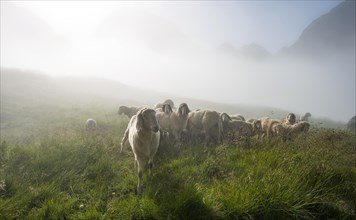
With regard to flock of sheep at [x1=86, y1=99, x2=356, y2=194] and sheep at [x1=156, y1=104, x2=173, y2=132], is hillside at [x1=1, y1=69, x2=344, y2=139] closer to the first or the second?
flock of sheep at [x1=86, y1=99, x2=356, y2=194]

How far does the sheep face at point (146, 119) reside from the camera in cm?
970

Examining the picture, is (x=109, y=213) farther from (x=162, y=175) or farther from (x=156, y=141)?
(x=156, y=141)

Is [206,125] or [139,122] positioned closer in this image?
[139,122]

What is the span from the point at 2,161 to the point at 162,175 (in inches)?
204

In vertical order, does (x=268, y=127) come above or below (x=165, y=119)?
above

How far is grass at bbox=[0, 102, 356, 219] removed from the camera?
7.27 metres

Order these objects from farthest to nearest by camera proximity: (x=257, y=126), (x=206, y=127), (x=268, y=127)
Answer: (x=257, y=126)
(x=268, y=127)
(x=206, y=127)

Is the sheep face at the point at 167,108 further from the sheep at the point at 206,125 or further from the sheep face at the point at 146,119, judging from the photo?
the sheep face at the point at 146,119

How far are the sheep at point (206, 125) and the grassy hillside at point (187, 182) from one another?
2414 mm

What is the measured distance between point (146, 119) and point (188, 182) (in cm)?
225

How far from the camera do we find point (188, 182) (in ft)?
28.4

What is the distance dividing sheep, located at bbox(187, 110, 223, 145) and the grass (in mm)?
2197

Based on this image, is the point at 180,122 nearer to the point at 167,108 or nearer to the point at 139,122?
the point at 167,108

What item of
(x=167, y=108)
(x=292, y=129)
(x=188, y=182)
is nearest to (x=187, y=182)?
(x=188, y=182)
